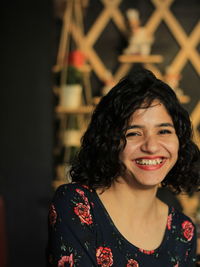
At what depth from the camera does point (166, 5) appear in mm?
2547

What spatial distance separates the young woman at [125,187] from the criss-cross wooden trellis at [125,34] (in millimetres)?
1511

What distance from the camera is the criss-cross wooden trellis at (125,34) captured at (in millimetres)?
2512

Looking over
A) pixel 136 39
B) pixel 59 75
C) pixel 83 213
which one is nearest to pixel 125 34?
pixel 136 39

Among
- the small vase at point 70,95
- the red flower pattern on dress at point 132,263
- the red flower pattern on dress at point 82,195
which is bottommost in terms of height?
the red flower pattern on dress at point 132,263

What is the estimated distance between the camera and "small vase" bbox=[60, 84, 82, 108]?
226cm

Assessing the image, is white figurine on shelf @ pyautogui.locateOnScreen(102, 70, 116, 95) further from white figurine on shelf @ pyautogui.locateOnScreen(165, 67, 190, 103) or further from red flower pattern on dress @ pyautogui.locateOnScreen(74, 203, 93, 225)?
red flower pattern on dress @ pyautogui.locateOnScreen(74, 203, 93, 225)

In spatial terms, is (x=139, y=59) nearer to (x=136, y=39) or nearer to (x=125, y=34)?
(x=136, y=39)

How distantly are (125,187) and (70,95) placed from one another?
1316mm

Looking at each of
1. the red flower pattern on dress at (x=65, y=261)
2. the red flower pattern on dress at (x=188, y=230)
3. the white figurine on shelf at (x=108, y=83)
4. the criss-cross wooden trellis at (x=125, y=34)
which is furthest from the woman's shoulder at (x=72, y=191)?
the criss-cross wooden trellis at (x=125, y=34)

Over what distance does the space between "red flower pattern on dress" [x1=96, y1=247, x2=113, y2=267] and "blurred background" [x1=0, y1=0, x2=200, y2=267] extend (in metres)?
0.53

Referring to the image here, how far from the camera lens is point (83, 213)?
92cm

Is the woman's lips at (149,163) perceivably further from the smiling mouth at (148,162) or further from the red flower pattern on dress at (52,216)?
the red flower pattern on dress at (52,216)

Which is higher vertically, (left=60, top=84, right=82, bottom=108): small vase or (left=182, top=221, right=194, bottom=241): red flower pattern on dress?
(left=60, top=84, right=82, bottom=108): small vase

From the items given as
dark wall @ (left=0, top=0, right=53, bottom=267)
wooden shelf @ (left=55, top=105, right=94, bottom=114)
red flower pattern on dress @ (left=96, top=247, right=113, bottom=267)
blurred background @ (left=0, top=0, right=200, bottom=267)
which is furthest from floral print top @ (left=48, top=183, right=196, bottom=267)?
wooden shelf @ (left=55, top=105, right=94, bottom=114)
